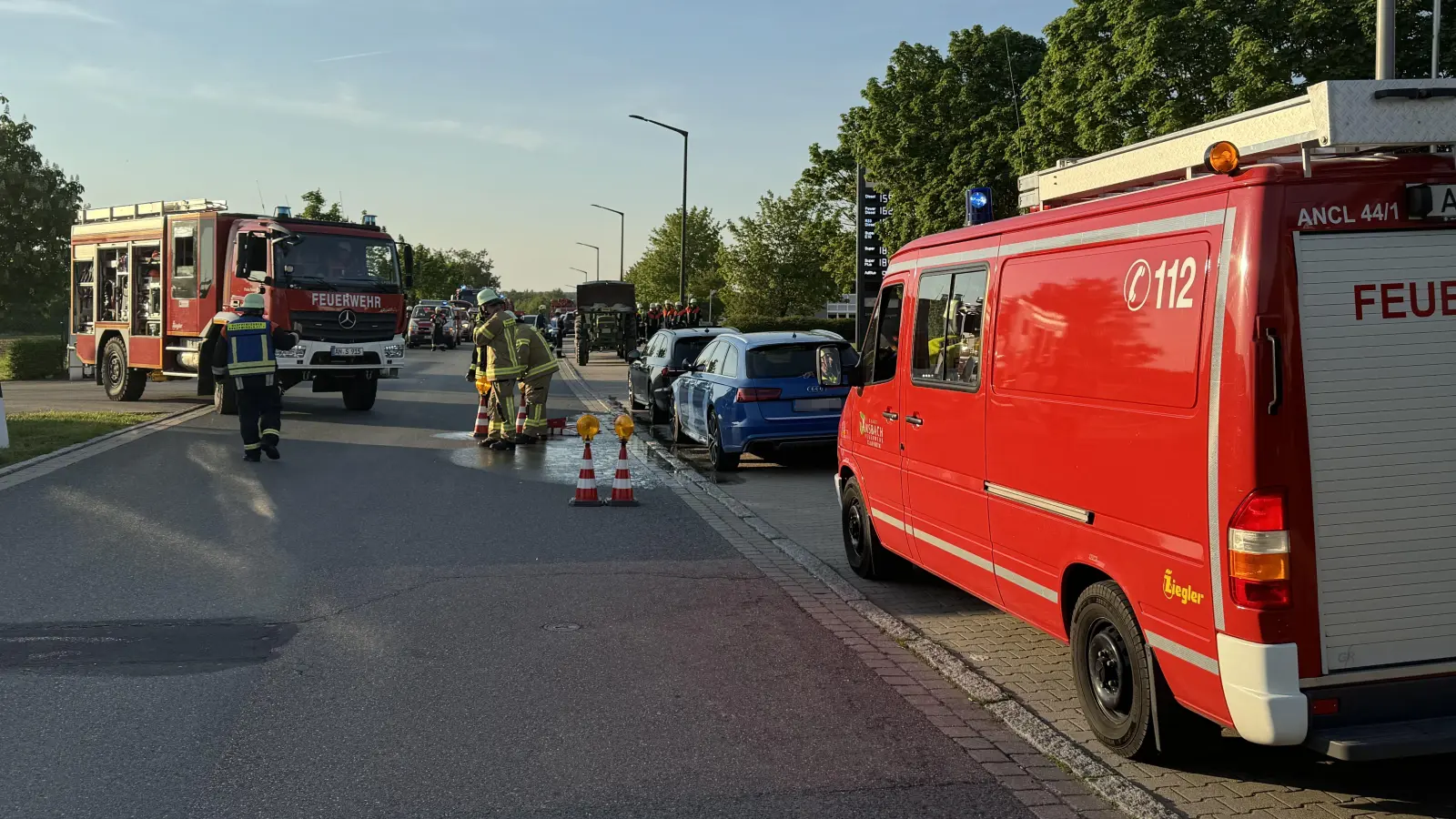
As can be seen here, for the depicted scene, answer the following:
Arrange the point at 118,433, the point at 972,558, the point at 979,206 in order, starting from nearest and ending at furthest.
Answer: the point at 972,558 → the point at 979,206 → the point at 118,433

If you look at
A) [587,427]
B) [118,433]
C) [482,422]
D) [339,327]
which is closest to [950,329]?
[587,427]

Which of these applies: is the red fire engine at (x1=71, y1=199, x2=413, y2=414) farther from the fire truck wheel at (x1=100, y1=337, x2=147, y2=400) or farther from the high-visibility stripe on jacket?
the high-visibility stripe on jacket

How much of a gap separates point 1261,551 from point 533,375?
13375 millimetres

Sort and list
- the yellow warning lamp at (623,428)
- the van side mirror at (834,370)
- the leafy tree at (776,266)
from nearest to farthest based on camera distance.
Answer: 1. the van side mirror at (834,370)
2. the yellow warning lamp at (623,428)
3. the leafy tree at (776,266)

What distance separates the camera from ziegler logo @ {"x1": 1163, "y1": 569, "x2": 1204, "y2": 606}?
439 centimetres

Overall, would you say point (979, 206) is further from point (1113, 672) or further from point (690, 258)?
point (690, 258)

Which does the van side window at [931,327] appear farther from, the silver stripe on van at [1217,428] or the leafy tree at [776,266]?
the leafy tree at [776,266]

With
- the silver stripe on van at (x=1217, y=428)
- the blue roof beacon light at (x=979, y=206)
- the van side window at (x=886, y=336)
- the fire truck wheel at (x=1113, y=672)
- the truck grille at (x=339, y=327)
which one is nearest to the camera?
the silver stripe on van at (x=1217, y=428)

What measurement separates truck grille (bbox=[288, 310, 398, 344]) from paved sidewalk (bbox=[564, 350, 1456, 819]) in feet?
43.7

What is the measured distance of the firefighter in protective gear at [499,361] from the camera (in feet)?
54.1

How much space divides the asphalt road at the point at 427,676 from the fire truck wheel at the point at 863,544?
64 cm

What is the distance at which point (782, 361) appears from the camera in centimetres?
1410

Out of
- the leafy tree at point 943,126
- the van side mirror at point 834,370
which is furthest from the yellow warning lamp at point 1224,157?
the leafy tree at point 943,126

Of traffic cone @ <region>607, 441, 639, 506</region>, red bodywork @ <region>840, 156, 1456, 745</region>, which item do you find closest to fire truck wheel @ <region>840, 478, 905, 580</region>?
red bodywork @ <region>840, 156, 1456, 745</region>
